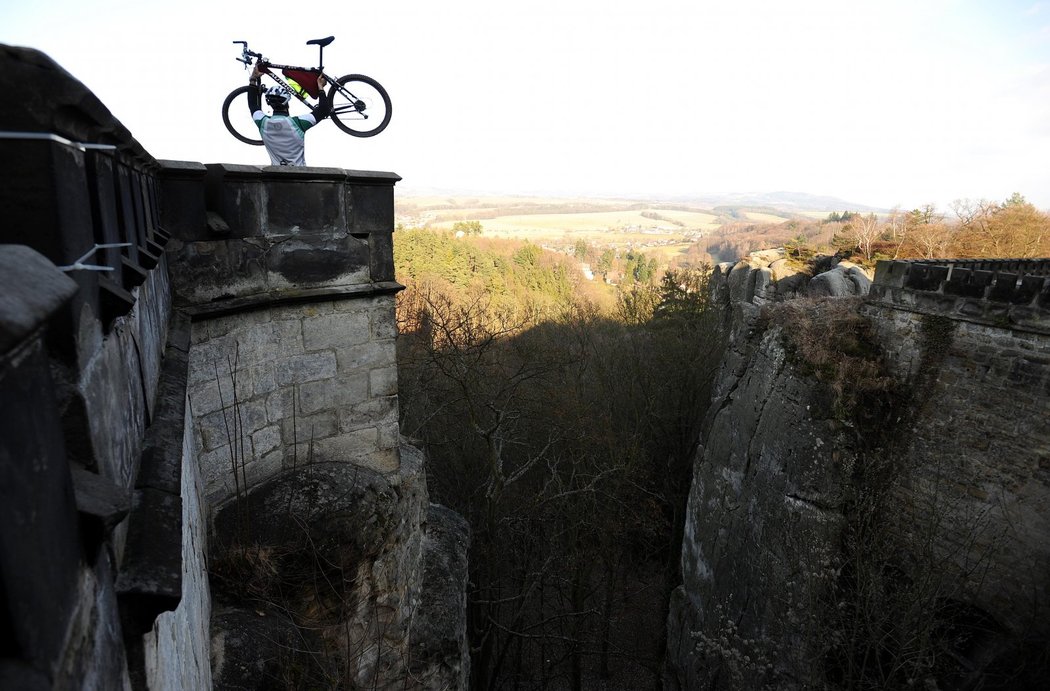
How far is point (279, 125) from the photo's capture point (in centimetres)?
407

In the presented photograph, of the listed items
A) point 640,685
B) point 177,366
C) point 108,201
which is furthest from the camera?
point 640,685

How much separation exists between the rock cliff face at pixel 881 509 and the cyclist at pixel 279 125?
770cm

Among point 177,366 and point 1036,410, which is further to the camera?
point 1036,410

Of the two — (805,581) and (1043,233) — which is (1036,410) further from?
(1043,233)

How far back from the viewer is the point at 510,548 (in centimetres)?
1205

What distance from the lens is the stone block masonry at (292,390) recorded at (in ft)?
9.66

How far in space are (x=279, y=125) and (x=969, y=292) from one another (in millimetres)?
8609

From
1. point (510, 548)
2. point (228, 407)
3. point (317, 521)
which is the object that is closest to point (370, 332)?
point (228, 407)

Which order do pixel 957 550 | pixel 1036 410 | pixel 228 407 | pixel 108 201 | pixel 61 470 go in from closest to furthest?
1. pixel 61 470
2. pixel 108 201
3. pixel 228 407
4. pixel 1036 410
5. pixel 957 550

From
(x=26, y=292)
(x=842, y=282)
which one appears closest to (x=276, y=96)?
(x=26, y=292)

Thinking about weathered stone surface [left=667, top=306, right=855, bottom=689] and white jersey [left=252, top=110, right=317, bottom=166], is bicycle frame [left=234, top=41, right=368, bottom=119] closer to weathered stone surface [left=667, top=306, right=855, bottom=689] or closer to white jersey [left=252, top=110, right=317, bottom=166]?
white jersey [left=252, top=110, right=317, bottom=166]

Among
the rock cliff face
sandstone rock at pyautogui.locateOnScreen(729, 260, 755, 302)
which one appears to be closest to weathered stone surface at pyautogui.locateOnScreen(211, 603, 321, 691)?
the rock cliff face

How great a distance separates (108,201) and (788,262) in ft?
59.6

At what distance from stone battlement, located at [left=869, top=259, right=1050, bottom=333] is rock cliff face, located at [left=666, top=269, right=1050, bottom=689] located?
0.47 ft
